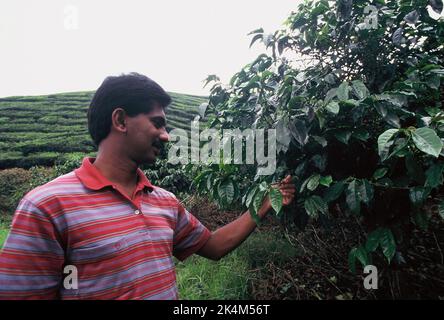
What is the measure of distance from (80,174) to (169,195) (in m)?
0.49

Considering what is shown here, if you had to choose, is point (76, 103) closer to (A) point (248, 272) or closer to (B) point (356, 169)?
(A) point (248, 272)

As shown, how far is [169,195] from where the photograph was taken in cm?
174

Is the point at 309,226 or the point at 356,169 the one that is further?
the point at 309,226

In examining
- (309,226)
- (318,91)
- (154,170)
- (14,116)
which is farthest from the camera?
(14,116)

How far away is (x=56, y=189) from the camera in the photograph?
1247 millimetres

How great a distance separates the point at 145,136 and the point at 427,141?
1.13 meters

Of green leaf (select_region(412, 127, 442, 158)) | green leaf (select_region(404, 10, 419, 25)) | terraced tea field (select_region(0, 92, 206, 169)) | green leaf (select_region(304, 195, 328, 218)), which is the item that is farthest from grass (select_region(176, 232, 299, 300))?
terraced tea field (select_region(0, 92, 206, 169))

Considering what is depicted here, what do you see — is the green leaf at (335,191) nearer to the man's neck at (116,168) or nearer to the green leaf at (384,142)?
the green leaf at (384,142)

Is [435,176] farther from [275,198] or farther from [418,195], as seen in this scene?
[275,198]

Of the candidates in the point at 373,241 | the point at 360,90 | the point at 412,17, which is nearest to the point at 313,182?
the point at 373,241

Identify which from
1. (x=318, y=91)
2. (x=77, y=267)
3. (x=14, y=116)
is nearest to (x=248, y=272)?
(x=318, y=91)

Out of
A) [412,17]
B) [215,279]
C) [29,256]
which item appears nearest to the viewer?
[29,256]

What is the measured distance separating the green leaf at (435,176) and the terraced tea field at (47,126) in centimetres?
1070

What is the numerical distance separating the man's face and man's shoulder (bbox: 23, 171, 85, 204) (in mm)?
275
